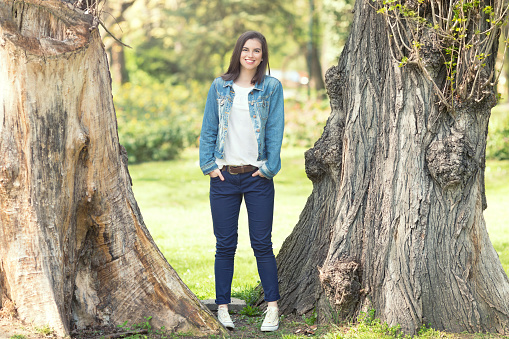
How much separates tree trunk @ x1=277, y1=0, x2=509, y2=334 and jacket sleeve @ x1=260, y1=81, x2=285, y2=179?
513mm

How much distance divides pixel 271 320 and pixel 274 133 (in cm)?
142

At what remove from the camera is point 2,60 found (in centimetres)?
356

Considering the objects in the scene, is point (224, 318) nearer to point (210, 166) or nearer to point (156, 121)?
point (210, 166)

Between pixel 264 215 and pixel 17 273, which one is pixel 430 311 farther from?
pixel 17 273

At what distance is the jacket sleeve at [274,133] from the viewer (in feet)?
13.8

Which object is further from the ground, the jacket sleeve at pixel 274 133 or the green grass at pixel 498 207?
the jacket sleeve at pixel 274 133

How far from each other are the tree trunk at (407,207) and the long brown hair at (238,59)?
2.28ft

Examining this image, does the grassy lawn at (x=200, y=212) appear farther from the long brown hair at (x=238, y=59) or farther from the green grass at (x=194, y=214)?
the long brown hair at (x=238, y=59)

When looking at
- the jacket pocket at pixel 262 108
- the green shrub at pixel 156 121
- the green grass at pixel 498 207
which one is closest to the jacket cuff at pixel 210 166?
the jacket pocket at pixel 262 108

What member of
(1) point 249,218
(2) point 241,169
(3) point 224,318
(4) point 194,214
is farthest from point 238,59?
(4) point 194,214

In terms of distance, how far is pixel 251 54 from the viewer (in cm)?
427

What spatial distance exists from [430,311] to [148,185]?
8.19 m

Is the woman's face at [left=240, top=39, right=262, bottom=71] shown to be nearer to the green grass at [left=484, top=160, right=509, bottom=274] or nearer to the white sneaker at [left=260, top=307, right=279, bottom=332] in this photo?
the white sneaker at [left=260, top=307, right=279, bottom=332]

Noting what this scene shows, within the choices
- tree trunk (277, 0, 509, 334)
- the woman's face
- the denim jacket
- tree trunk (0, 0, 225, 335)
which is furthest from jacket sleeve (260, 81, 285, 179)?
tree trunk (0, 0, 225, 335)
